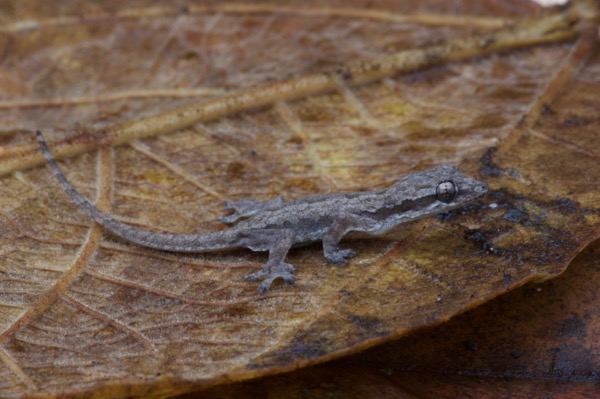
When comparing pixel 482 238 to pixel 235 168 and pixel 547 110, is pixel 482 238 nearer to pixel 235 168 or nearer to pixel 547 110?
pixel 547 110

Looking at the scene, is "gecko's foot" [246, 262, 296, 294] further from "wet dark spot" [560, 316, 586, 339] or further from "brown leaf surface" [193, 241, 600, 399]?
"wet dark spot" [560, 316, 586, 339]

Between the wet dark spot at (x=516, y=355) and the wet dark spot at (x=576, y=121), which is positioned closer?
the wet dark spot at (x=516, y=355)

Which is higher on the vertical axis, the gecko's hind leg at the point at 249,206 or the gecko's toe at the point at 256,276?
the gecko's hind leg at the point at 249,206

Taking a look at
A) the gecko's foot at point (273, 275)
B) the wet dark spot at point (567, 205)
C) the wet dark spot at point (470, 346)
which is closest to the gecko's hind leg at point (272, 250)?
the gecko's foot at point (273, 275)

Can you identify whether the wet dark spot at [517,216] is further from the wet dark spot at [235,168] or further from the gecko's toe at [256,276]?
the wet dark spot at [235,168]

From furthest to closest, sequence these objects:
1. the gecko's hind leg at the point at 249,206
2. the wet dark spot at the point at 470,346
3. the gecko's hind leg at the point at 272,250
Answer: the gecko's hind leg at the point at 249,206, the gecko's hind leg at the point at 272,250, the wet dark spot at the point at 470,346

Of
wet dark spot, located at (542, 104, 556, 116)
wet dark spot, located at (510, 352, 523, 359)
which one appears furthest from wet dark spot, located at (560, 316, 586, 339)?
wet dark spot, located at (542, 104, 556, 116)

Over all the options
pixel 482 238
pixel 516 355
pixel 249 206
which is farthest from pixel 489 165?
pixel 249 206

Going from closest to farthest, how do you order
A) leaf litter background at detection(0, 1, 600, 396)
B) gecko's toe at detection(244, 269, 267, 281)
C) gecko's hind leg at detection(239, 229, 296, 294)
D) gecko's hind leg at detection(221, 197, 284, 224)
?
leaf litter background at detection(0, 1, 600, 396) → gecko's hind leg at detection(239, 229, 296, 294) → gecko's toe at detection(244, 269, 267, 281) → gecko's hind leg at detection(221, 197, 284, 224)
